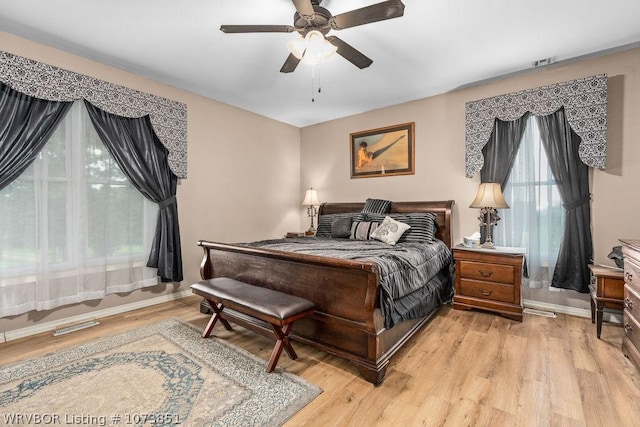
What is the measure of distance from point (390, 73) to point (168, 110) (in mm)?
2591

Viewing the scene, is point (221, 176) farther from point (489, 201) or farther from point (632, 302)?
point (632, 302)

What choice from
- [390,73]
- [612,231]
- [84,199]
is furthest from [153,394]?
[612,231]

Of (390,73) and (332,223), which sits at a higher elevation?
(390,73)

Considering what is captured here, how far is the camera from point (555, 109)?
3051mm

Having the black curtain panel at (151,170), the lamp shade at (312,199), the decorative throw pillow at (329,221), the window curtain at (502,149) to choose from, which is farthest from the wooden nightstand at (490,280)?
the black curtain panel at (151,170)

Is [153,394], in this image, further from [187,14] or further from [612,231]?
[612,231]

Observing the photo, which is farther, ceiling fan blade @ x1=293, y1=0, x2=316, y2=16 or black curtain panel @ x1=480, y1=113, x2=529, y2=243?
black curtain panel @ x1=480, y1=113, x2=529, y2=243

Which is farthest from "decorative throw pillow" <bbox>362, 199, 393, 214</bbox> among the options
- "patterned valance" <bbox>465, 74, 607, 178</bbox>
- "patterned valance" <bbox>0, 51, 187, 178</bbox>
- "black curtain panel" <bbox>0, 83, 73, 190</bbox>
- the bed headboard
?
"black curtain panel" <bbox>0, 83, 73, 190</bbox>

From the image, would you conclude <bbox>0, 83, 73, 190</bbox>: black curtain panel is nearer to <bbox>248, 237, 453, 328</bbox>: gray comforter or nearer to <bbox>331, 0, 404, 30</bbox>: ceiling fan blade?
<bbox>248, 237, 453, 328</bbox>: gray comforter

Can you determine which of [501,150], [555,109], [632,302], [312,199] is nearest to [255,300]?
[632,302]

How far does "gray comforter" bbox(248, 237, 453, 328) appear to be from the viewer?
211cm

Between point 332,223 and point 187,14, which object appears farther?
point 332,223

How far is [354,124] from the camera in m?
4.68

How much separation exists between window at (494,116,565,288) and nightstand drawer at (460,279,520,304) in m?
0.49
